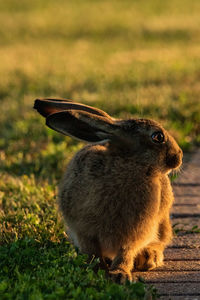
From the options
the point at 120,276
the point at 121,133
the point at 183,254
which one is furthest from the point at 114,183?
the point at 183,254

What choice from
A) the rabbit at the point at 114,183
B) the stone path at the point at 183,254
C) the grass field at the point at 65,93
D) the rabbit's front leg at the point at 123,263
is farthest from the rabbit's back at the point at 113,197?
the stone path at the point at 183,254

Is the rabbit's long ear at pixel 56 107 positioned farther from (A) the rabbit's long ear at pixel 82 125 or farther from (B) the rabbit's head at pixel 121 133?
(A) the rabbit's long ear at pixel 82 125

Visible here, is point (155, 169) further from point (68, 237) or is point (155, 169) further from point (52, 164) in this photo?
point (52, 164)

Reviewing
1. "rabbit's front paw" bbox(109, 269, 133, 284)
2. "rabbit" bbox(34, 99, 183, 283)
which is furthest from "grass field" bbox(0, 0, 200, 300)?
"rabbit" bbox(34, 99, 183, 283)

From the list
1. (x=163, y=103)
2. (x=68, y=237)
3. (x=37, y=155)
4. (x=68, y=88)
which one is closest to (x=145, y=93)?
(x=163, y=103)

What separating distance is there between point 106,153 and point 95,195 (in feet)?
1.06

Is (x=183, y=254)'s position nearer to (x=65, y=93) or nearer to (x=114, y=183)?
(x=114, y=183)

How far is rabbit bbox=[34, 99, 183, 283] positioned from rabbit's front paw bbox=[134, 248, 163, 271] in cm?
8

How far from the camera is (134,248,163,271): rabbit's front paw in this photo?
431 cm

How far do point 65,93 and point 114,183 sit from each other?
258 inches

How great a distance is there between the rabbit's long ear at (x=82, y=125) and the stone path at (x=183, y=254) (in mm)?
1020

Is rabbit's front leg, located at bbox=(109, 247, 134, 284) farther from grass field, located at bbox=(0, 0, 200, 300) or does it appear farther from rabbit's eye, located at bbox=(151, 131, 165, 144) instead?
rabbit's eye, located at bbox=(151, 131, 165, 144)

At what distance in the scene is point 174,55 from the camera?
14875 millimetres

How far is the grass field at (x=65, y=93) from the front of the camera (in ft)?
12.9
